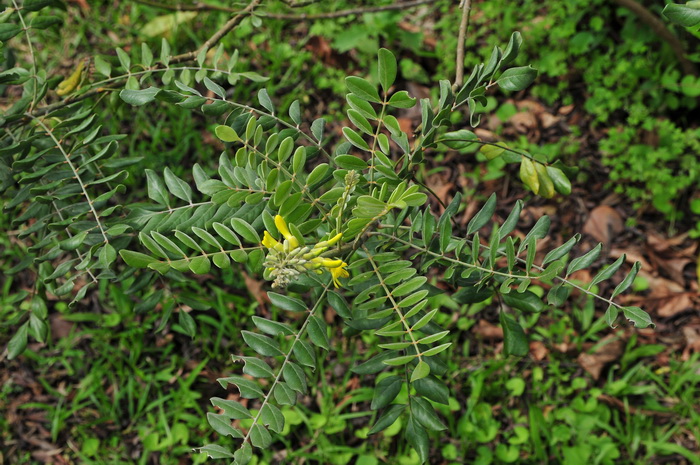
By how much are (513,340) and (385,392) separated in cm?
33

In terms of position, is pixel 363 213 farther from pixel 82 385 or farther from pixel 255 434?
pixel 82 385

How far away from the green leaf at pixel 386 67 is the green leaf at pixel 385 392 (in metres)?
0.64

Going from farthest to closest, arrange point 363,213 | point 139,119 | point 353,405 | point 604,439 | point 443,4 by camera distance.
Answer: point 443,4
point 139,119
point 353,405
point 604,439
point 363,213

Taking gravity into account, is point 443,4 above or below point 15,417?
above

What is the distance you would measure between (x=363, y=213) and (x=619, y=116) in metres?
2.50

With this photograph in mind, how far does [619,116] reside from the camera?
3127mm

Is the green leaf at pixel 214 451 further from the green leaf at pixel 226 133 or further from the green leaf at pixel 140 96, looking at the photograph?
the green leaf at pixel 140 96

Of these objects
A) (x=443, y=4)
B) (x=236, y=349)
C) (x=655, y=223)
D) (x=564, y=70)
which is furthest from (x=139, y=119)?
(x=655, y=223)

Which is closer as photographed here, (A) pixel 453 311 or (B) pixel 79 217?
(B) pixel 79 217

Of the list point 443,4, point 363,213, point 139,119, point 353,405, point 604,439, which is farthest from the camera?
point 443,4

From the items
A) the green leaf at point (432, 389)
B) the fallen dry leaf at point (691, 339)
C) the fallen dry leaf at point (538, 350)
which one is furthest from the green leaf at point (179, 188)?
the fallen dry leaf at point (691, 339)

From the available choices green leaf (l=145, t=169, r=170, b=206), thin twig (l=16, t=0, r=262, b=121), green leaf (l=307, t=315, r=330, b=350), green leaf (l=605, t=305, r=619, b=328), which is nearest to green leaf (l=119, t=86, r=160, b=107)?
green leaf (l=145, t=169, r=170, b=206)

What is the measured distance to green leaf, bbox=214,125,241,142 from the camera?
4.01ft

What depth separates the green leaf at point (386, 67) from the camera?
48.4 inches
